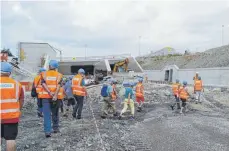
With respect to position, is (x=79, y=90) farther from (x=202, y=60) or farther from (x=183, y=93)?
(x=202, y=60)

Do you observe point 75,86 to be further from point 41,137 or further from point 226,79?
point 226,79

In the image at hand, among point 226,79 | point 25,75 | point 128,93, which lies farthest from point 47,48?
point 128,93

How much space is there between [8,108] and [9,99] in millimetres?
146

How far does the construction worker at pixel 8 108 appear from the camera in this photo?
16.7ft

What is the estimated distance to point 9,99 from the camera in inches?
203

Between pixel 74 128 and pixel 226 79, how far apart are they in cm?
2373

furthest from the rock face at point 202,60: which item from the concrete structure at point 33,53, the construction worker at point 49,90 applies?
the construction worker at point 49,90

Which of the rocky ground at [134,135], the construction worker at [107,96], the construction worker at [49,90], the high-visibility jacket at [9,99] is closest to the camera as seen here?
the high-visibility jacket at [9,99]

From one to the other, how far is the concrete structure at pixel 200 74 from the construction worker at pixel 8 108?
2547 centimetres

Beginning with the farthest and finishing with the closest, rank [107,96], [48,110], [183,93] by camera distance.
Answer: [183,93] < [107,96] < [48,110]

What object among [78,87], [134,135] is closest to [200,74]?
[78,87]

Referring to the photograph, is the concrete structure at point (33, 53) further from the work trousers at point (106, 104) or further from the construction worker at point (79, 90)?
the construction worker at point (79, 90)

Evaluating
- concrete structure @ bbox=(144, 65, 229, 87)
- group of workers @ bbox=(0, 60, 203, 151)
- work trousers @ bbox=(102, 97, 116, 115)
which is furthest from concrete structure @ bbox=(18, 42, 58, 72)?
work trousers @ bbox=(102, 97, 116, 115)

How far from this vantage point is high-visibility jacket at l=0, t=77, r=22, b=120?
5.09 metres
